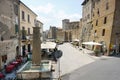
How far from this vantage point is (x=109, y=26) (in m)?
24.7

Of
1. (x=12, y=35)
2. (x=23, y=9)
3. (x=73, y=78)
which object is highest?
(x=23, y=9)

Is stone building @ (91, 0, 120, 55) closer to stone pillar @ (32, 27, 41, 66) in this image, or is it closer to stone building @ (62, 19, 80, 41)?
stone pillar @ (32, 27, 41, 66)

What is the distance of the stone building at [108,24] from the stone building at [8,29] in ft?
51.0

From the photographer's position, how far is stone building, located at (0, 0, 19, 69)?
1454 cm

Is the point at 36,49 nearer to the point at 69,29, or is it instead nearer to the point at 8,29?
the point at 8,29

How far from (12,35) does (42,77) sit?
895 centimetres

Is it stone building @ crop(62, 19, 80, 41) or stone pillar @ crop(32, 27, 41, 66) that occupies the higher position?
stone building @ crop(62, 19, 80, 41)

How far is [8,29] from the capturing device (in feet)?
53.9

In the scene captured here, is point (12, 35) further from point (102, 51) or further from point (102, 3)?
point (102, 3)

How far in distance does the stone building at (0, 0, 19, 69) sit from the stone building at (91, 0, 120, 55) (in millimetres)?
15544

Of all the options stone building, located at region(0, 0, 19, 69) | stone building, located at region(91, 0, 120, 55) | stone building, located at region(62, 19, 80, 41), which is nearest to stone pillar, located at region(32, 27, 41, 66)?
stone building, located at region(0, 0, 19, 69)

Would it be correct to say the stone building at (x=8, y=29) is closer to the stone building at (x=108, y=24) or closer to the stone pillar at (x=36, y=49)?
the stone pillar at (x=36, y=49)

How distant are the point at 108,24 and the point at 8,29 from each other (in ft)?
57.0

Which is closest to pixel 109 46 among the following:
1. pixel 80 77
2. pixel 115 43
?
pixel 115 43
